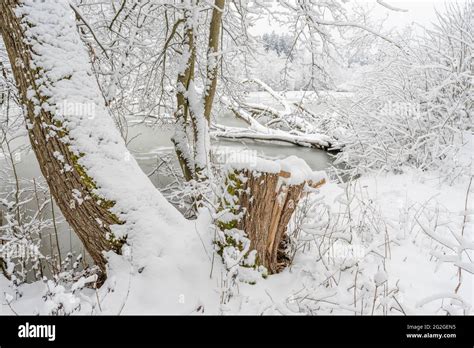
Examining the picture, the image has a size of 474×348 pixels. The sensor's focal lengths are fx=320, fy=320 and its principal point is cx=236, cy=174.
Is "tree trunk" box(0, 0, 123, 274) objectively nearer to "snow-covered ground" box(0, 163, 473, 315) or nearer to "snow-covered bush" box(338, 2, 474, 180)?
"snow-covered ground" box(0, 163, 473, 315)

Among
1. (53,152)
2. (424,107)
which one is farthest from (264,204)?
(424,107)

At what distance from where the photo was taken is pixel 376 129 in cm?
666

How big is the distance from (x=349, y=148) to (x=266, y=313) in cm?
630

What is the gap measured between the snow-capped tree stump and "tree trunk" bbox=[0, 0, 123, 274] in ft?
2.64

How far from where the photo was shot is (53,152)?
1.97 meters

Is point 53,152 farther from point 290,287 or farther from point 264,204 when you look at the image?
point 290,287

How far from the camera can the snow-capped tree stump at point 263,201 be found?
196 centimetres

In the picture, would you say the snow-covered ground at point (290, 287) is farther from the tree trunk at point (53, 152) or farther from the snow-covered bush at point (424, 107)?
the snow-covered bush at point (424, 107)

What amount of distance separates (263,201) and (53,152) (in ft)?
4.37

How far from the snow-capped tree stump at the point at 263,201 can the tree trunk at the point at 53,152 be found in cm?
80

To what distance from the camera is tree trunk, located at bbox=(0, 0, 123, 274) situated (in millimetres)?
1924

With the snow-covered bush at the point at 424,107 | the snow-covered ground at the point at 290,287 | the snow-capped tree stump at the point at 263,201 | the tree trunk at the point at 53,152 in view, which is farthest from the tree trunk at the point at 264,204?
the snow-covered bush at the point at 424,107

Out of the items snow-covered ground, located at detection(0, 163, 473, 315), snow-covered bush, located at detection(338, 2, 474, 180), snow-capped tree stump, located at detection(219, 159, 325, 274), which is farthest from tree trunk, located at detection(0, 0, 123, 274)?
snow-covered bush, located at detection(338, 2, 474, 180)
